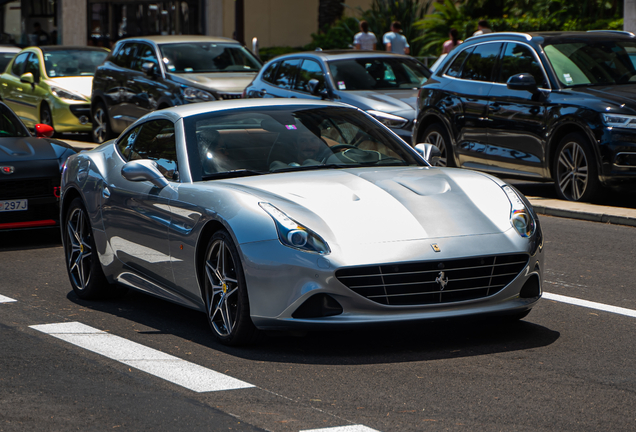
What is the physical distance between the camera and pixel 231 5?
39625 millimetres

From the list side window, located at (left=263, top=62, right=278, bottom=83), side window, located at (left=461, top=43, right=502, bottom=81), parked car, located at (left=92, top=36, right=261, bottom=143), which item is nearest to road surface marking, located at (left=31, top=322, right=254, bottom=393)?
side window, located at (left=461, top=43, right=502, bottom=81)

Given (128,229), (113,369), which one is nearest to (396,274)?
(113,369)

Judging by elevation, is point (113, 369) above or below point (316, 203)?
below

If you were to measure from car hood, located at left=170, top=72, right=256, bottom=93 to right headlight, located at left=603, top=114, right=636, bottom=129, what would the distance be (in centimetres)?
746

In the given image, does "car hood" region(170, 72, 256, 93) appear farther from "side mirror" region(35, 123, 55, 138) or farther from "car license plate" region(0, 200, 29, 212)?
"car license plate" region(0, 200, 29, 212)

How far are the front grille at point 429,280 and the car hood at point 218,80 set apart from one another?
38.1 ft

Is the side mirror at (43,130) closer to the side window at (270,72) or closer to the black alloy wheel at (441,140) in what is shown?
the black alloy wheel at (441,140)

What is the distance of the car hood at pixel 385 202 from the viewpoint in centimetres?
544

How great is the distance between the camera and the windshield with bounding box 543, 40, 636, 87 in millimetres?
11586

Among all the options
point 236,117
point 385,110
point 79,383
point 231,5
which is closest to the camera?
point 79,383

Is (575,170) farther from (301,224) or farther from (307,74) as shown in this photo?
(301,224)

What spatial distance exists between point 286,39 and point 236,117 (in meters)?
33.8

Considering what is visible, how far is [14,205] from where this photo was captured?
9609mm

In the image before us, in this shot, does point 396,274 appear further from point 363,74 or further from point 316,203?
point 363,74
